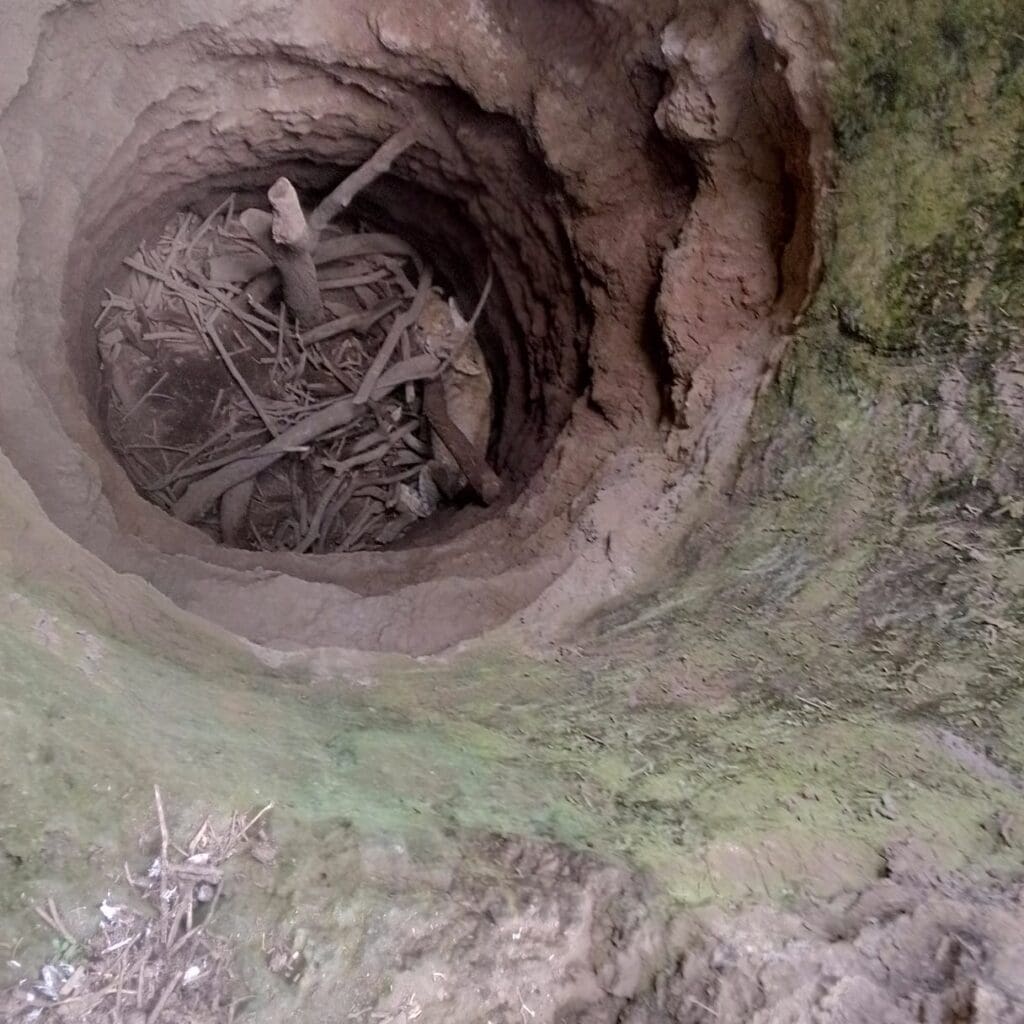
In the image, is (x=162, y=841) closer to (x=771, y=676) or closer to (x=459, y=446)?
(x=771, y=676)

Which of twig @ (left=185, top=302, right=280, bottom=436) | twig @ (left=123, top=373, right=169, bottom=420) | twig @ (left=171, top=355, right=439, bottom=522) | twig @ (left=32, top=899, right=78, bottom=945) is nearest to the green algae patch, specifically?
twig @ (left=32, top=899, right=78, bottom=945)


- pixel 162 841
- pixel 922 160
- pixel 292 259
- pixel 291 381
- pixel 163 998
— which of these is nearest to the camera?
pixel 163 998

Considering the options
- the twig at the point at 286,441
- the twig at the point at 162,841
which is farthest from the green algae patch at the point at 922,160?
the twig at the point at 286,441

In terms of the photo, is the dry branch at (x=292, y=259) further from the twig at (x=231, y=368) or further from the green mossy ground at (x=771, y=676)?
the green mossy ground at (x=771, y=676)

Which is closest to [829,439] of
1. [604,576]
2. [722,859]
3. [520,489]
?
[604,576]

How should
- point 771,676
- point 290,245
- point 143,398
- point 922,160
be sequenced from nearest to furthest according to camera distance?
point 771,676 < point 922,160 < point 290,245 < point 143,398

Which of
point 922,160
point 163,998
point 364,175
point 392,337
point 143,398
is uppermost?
point 922,160

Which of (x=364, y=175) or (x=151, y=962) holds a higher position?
(x=364, y=175)

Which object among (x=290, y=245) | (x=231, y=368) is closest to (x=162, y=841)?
(x=290, y=245)
